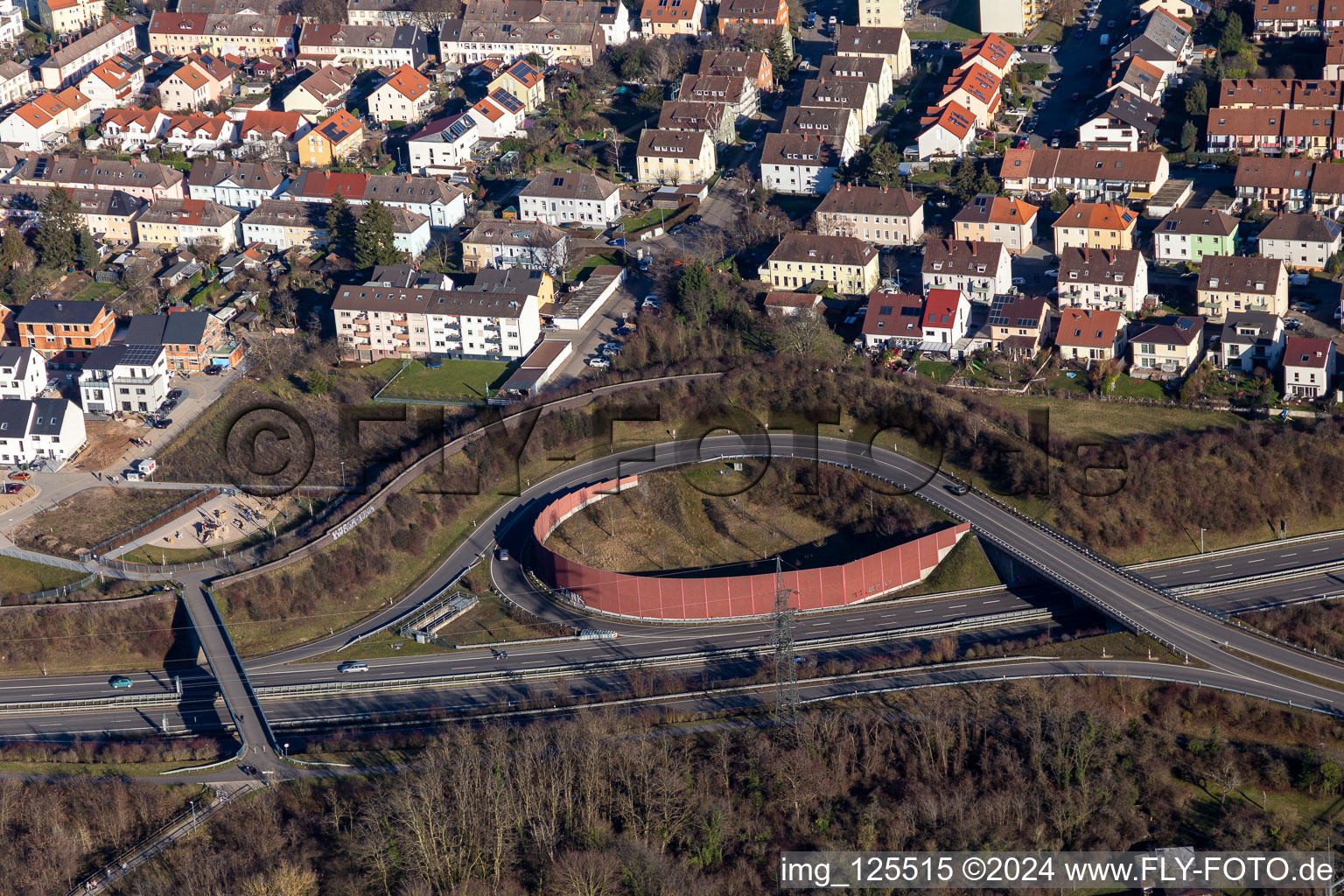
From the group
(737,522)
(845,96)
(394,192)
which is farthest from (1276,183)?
(394,192)

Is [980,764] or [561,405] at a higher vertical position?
[561,405]

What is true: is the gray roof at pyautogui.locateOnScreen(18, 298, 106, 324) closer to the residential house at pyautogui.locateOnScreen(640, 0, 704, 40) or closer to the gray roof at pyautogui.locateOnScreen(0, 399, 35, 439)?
the gray roof at pyautogui.locateOnScreen(0, 399, 35, 439)

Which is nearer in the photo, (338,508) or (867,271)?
(338,508)

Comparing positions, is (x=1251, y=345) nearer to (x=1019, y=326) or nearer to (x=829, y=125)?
(x=1019, y=326)

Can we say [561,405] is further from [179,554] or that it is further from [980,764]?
[980,764]

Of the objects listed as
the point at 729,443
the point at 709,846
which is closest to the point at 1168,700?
the point at 709,846

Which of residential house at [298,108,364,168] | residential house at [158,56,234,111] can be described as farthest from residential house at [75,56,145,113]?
residential house at [298,108,364,168]

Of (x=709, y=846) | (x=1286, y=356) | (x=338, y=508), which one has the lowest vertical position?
(x=709, y=846)
